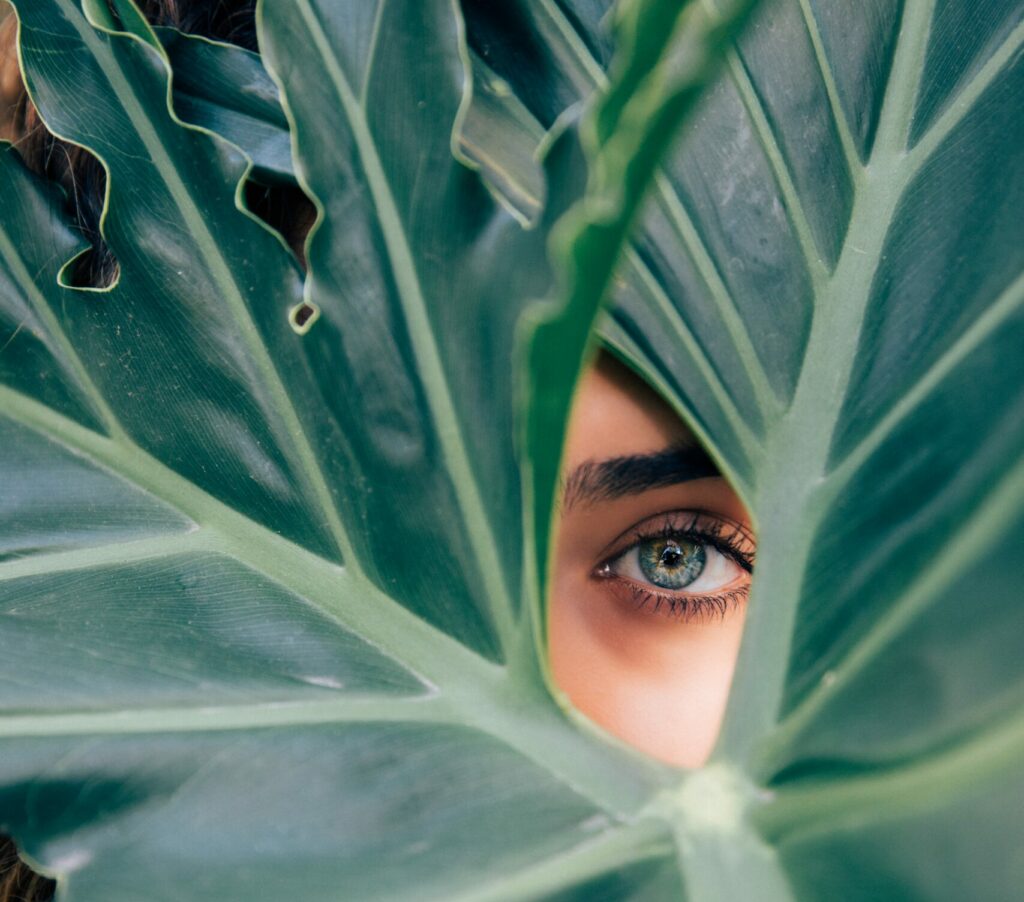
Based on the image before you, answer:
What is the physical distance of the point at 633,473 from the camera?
677mm

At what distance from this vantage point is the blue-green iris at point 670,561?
0.83 m

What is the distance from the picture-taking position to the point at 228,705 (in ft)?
1.57

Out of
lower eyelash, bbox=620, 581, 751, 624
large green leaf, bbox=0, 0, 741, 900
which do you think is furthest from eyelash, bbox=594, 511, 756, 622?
large green leaf, bbox=0, 0, 741, 900

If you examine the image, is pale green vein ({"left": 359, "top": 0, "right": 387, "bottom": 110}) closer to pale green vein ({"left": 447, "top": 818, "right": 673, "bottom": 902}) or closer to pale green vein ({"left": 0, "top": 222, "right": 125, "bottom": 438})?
pale green vein ({"left": 0, "top": 222, "right": 125, "bottom": 438})

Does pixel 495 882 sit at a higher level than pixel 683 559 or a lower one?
lower

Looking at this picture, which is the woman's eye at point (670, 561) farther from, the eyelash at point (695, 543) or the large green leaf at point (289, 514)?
the large green leaf at point (289, 514)

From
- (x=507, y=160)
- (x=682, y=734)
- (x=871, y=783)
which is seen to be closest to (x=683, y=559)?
(x=682, y=734)

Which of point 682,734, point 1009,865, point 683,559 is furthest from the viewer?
point 683,559

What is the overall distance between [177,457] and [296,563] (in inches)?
3.9

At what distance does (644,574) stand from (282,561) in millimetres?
387

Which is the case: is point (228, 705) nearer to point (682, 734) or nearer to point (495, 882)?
point (495, 882)

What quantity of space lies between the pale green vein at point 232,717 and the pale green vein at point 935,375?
0.72 ft

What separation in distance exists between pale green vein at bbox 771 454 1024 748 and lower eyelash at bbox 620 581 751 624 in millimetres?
410

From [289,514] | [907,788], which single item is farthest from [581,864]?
[289,514]
